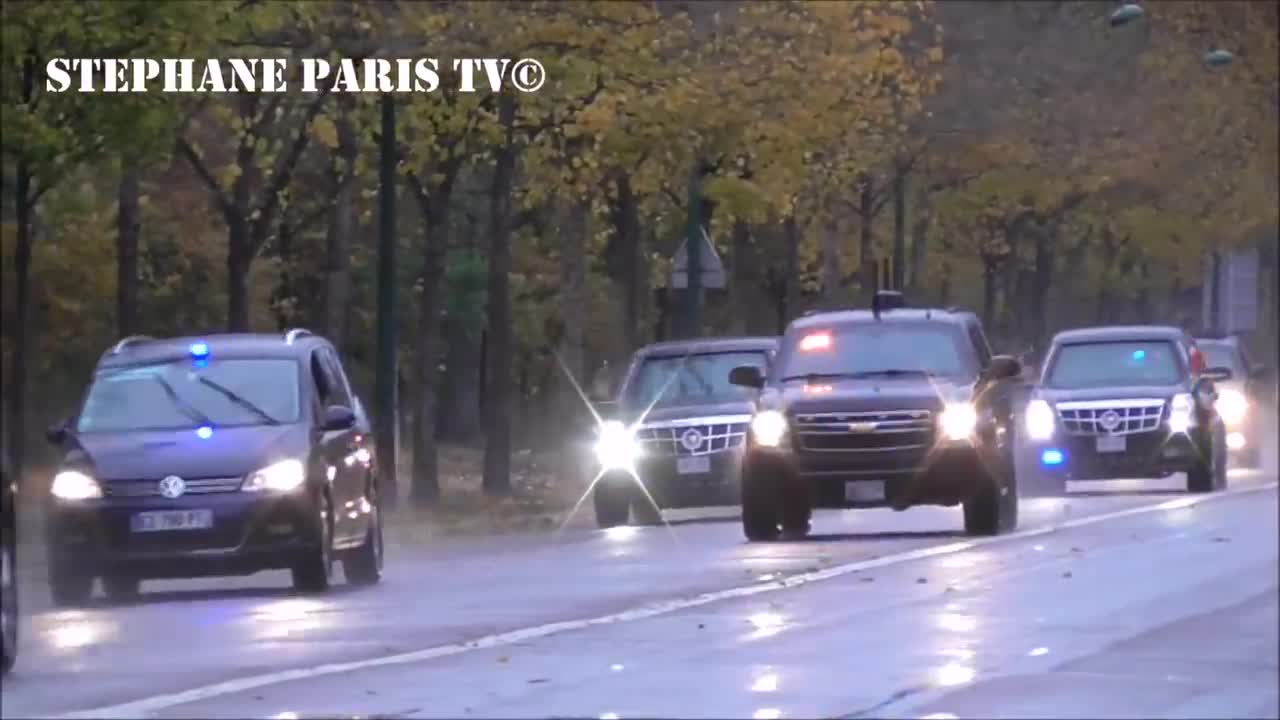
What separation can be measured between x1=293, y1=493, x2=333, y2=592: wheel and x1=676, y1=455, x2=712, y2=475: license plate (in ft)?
31.4

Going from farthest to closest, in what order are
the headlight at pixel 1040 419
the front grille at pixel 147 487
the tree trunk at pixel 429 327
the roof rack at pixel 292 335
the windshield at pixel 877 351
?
the tree trunk at pixel 429 327 → the windshield at pixel 877 351 → the roof rack at pixel 292 335 → the front grille at pixel 147 487 → the headlight at pixel 1040 419

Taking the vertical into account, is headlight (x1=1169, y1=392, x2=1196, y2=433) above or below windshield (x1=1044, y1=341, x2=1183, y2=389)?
below

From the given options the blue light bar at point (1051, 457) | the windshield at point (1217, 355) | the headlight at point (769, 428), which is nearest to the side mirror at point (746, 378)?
the headlight at point (769, 428)

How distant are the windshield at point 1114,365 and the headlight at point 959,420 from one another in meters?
3.03

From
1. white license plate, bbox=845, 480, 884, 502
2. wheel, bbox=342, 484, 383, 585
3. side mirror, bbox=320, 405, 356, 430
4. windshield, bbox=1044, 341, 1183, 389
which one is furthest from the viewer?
white license plate, bbox=845, 480, 884, 502

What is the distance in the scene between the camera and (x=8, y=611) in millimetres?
15906

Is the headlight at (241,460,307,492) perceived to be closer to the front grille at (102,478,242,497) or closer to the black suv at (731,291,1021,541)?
the front grille at (102,478,242,497)

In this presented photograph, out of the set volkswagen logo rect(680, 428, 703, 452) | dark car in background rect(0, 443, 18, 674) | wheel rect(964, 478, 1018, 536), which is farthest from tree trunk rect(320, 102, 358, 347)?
dark car in background rect(0, 443, 18, 674)

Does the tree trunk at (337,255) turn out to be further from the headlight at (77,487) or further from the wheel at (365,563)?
the headlight at (77,487)

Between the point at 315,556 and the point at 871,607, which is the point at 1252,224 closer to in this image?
the point at 871,607

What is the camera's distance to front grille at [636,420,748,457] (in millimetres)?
30172

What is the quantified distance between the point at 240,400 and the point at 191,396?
1.09 feet

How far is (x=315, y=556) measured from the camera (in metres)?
20.6

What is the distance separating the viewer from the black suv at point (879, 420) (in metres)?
23.9
